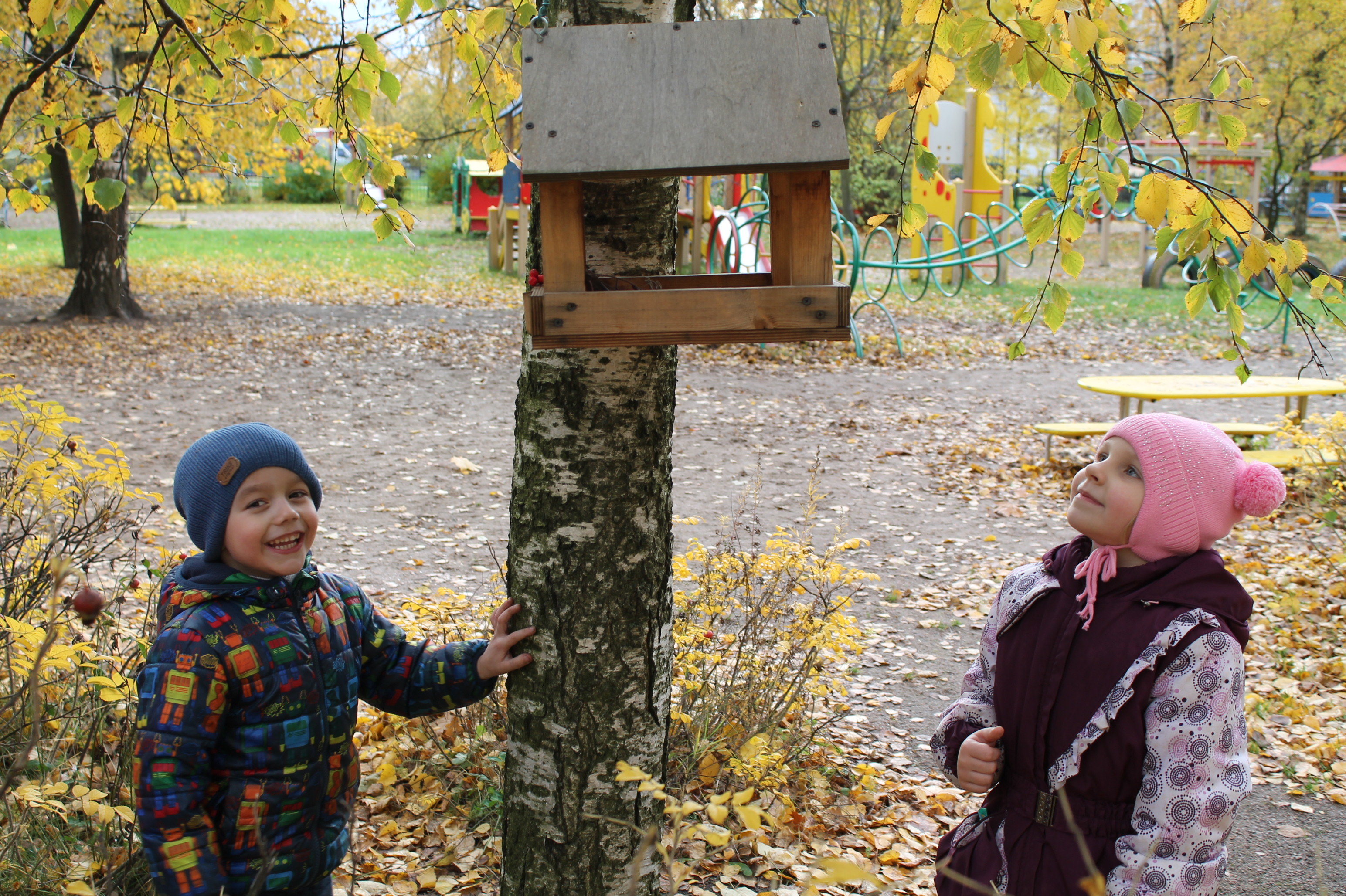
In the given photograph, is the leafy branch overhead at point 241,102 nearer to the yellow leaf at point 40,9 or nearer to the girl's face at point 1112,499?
the yellow leaf at point 40,9

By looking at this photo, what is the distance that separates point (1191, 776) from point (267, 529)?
5.25 feet

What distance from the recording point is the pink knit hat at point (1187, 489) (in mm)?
1788

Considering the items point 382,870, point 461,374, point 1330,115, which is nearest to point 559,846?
point 382,870

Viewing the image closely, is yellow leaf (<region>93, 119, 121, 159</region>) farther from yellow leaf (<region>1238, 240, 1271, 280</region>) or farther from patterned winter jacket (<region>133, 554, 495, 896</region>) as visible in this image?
yellow leaf (<region>1238, 240, 1271, 280</region>)

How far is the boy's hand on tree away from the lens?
73.2 inches

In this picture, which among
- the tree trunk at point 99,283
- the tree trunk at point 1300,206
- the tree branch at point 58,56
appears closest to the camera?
the tree branch at point 58,56

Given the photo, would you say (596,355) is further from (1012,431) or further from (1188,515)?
(1012,431)

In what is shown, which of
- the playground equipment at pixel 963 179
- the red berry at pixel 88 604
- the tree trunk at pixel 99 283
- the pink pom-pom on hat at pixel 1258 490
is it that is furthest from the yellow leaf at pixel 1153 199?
the playground equipment at pixel 963 179

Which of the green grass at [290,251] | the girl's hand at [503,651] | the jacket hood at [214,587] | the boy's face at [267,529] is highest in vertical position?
the green grass at [290,251]

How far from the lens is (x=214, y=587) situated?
6.05 ft

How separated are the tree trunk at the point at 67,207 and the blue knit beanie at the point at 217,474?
13.6 m

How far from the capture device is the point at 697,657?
11.0ft

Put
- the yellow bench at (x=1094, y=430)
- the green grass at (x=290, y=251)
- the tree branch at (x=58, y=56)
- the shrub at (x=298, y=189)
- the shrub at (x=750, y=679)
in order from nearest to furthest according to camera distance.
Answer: the tree branch at (x=58, y=56)
the shrub at (x=750, y=679)
the yellow bench at (x=1094, y=430)
the green grass at (x=290, y=251)
the shrub at (x=298, y=189)

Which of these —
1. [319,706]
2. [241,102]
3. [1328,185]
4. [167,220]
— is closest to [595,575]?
[319,706]
